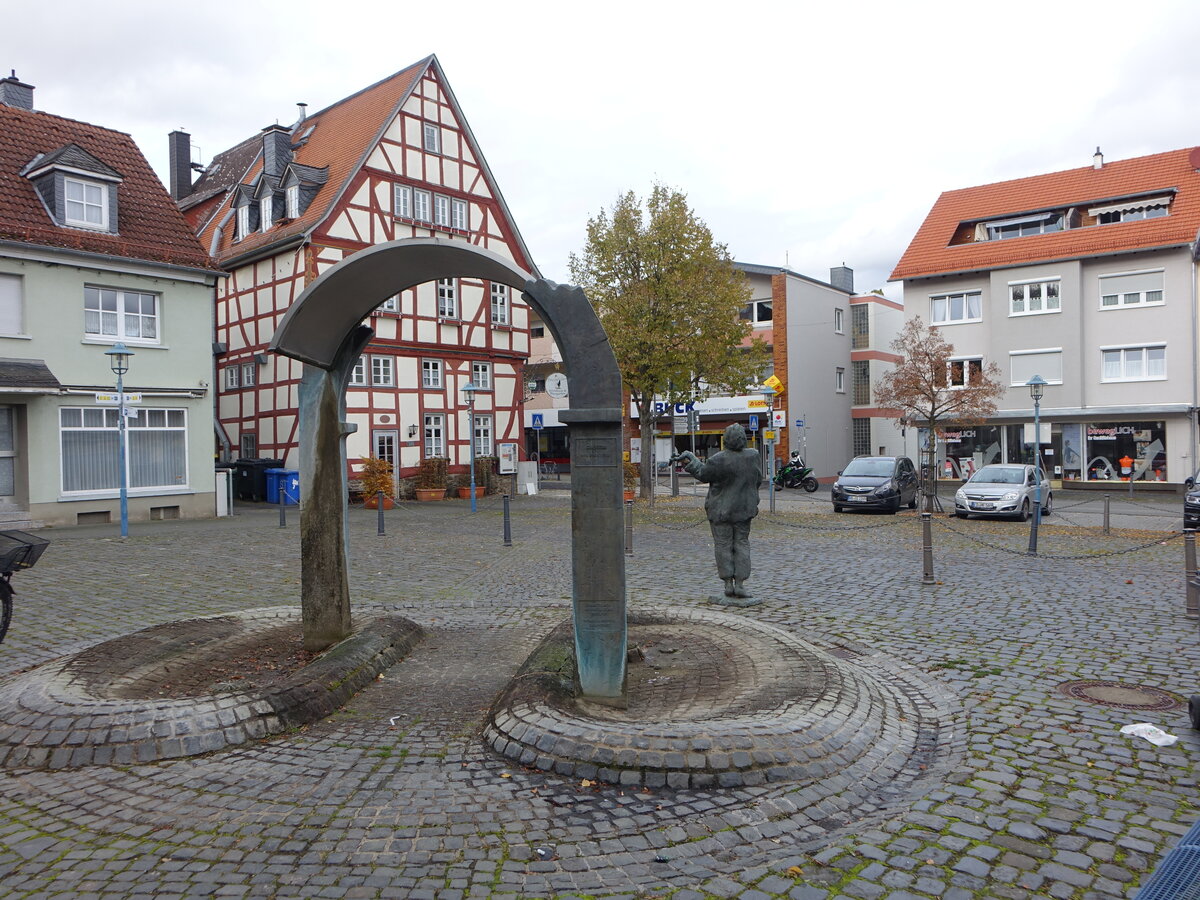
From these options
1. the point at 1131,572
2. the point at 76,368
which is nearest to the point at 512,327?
the point at 76,368

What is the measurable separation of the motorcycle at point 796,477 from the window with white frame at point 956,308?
8.63 m

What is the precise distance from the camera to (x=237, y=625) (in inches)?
313

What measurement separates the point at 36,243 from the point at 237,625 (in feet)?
54.1

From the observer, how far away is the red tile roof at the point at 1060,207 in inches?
1331

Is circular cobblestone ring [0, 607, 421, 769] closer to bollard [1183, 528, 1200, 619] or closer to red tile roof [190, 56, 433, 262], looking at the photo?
bollard [1183, 528, 1200, 619]

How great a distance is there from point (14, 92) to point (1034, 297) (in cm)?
3645

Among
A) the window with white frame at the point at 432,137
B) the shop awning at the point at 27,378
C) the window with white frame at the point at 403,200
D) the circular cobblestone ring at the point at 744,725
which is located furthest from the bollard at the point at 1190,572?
the window with white frame at the point at 432,137

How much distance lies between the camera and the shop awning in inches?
742

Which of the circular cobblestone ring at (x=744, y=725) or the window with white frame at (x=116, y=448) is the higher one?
→ the window with white frame at (x=116, y=448)

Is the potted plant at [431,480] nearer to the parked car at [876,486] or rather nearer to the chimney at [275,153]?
the chimney at [275,153]

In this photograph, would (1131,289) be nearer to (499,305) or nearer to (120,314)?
(499,305)

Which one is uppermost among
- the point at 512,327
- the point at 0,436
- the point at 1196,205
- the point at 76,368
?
the point at 1196,205

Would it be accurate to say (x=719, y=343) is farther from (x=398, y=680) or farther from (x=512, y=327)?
(x=398, y=680)

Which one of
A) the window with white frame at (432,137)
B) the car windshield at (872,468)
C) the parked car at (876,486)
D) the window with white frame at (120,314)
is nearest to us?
the window with white frame at (120,314)
